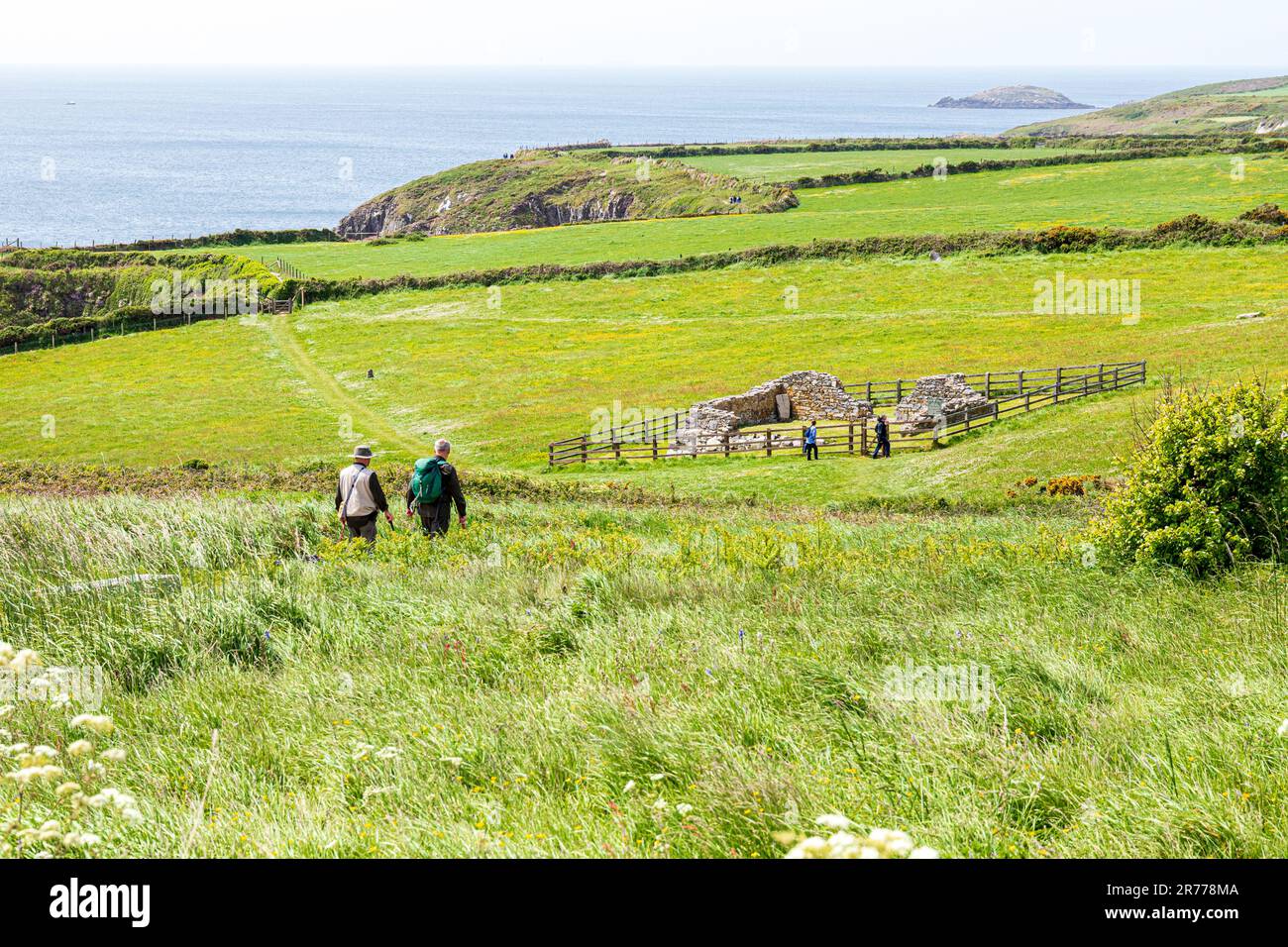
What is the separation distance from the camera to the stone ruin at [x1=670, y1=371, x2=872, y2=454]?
39344 mm

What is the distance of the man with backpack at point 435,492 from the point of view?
44.5 feet

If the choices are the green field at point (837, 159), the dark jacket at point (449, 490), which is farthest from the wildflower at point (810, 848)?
the green field at point (837, 159)

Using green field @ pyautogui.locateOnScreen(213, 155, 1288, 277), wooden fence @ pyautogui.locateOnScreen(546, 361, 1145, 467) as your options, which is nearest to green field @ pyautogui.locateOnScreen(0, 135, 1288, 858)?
wooden fence @ pyautogui.locateOnScreen(546, 361, 1145, 467)

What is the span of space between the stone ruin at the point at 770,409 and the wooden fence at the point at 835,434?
0.13 metres

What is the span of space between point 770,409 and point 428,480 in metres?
31.7

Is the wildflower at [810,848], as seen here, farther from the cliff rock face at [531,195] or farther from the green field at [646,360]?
the cliff rock face at [531,195]

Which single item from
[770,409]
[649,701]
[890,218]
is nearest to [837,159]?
[890,218]

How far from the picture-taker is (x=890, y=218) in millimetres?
91438

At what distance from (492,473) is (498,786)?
31.2 m

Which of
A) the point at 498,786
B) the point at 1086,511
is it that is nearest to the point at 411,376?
the point at 1086,511

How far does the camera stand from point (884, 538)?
15.6m

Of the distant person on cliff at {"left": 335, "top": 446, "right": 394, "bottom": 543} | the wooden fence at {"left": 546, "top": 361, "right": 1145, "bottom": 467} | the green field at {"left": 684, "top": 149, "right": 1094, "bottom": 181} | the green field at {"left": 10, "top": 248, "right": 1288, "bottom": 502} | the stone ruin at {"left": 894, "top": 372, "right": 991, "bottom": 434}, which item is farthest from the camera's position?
the green field at {"left": 684, "top": 149, "right": 1094, "bottom": 181}

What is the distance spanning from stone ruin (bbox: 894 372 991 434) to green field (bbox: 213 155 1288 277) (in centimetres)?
4594

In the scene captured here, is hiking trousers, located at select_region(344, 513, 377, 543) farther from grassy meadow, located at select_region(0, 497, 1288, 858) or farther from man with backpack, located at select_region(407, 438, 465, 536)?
grassy meadow, located at select_region(0, 497, 1288, 858)
